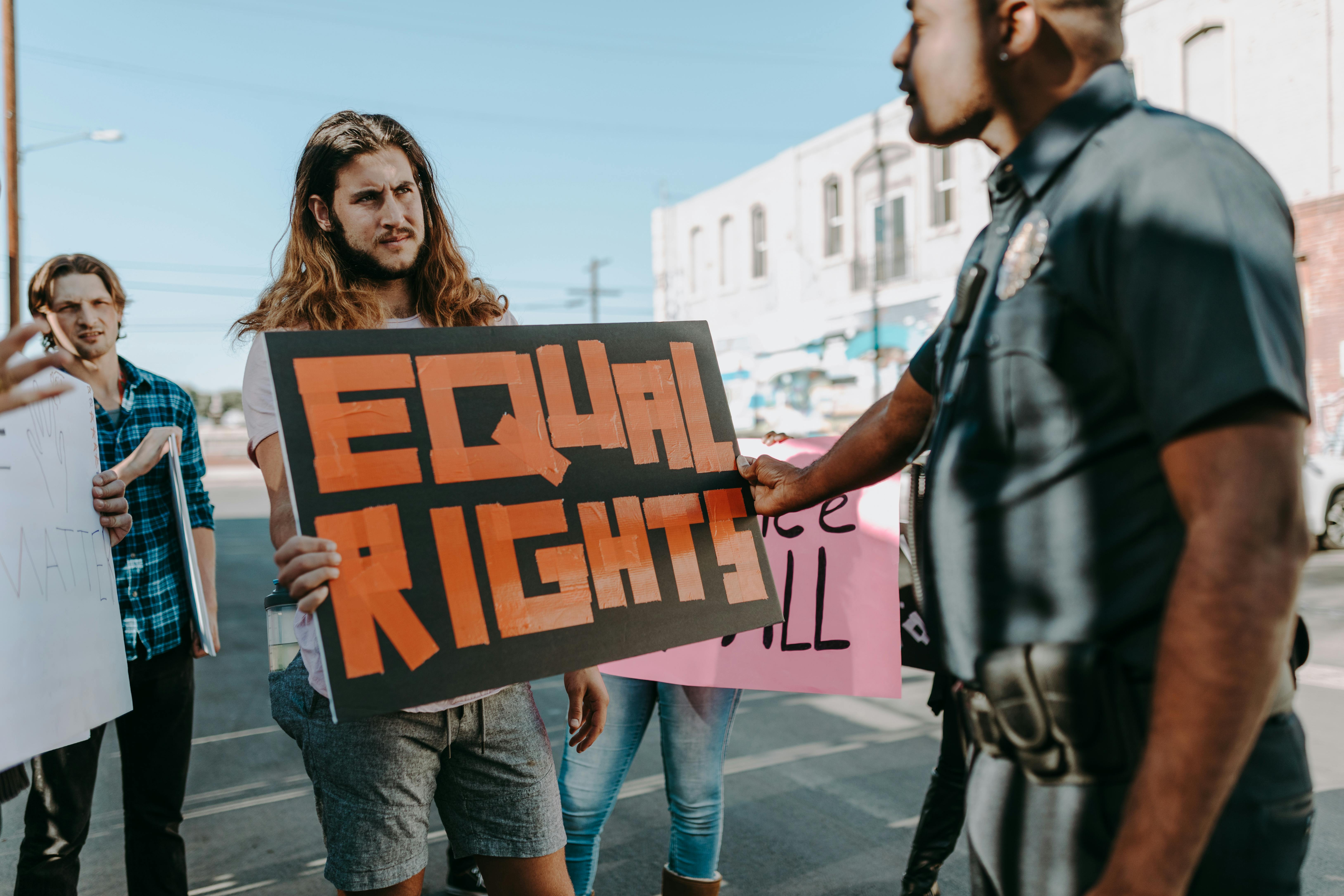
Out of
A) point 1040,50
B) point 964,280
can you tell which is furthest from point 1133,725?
point 1040,50

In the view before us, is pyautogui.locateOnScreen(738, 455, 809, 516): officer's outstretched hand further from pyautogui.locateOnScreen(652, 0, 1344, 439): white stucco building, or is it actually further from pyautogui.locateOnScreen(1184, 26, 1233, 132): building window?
pyautogui.locateOnScreen(1184, 26, 1233, 132): building window

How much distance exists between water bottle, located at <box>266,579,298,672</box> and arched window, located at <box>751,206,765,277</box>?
25012mm

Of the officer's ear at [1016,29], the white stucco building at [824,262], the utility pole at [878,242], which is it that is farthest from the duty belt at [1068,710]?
the utility pole at [878,242]

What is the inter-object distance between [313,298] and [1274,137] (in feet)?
55.3

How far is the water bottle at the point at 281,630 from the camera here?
6.00 ft

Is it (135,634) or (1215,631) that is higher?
(1215,631)

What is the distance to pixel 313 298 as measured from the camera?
1.83 m

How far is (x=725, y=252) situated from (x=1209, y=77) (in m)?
14.1

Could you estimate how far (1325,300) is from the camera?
1393cm

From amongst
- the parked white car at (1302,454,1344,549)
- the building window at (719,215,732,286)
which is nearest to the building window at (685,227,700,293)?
the building window at (719,215,732,286)

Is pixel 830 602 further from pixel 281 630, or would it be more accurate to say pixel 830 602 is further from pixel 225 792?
pixel 225 792

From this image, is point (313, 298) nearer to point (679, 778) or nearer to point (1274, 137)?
point (679, 778)

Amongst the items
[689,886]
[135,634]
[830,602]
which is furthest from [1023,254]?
[135,634]

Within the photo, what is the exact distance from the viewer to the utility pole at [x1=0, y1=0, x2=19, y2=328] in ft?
38.5
